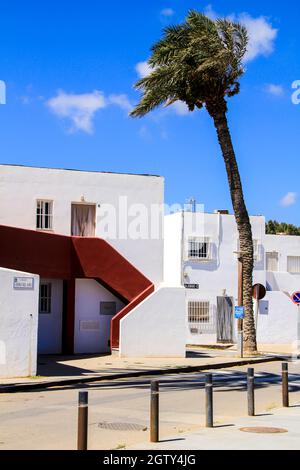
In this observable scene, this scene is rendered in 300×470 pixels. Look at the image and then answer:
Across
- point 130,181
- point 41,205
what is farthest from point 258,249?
point 41,205

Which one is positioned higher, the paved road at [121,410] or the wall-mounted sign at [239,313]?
the wall-mounted sign at [239,313]

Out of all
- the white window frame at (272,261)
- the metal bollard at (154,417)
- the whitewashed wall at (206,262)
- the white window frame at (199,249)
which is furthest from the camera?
the white window frame at (272,261)

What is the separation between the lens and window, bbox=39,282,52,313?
2716 centimetres

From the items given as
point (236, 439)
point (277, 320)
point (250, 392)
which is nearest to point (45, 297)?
point (250, 392)

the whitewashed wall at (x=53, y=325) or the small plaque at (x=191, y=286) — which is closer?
the whitewashed wall at (x=53, y=325)

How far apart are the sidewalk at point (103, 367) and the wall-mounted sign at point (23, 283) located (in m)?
2.39

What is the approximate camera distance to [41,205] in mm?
27734

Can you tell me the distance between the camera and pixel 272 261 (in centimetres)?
4219

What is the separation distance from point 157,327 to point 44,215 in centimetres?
613

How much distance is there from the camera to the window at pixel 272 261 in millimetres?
42094

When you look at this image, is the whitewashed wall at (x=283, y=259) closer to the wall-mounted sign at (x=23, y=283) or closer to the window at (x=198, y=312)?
the window at (x=198, y=312)

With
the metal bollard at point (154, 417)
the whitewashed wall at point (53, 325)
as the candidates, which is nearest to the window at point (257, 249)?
the whitewashed wall at point (53, 325)

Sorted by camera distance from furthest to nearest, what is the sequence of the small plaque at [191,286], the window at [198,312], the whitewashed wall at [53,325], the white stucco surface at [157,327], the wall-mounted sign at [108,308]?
the small plaque at [191,286]
the window at [198,312]
the wall-mounted sign at [108,308]
the whitewashed wall at [53,325]
the white stucco surface at [157,327]
